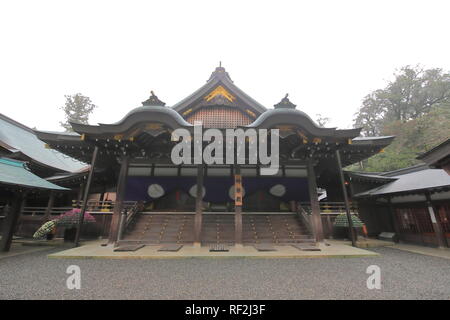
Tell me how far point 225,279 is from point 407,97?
112 feet

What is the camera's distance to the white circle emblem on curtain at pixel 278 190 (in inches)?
460

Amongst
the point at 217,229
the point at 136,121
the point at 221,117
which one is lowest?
the point at 217,229

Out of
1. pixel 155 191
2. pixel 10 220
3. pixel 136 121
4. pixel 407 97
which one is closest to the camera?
pixel 10 220

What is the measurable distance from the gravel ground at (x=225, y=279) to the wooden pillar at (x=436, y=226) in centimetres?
354

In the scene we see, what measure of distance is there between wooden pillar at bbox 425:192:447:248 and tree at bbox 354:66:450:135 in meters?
18.1

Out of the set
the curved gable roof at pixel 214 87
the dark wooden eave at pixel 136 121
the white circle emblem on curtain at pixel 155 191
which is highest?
the curved gable roof at pixel 214 87

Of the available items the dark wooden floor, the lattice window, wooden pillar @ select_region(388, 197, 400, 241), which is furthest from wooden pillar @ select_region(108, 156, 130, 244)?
wooden pillar @ select_region(388, 197, 400, 241)

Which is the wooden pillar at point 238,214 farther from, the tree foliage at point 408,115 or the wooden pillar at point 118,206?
the tree foliage at point 408,115

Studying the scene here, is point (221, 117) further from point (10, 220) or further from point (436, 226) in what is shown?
point (436, 226)

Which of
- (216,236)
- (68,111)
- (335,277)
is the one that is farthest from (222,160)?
(68,111)

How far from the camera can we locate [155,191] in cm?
1149

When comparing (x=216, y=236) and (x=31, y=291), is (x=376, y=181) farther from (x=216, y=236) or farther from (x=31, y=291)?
(x=31, y=291)

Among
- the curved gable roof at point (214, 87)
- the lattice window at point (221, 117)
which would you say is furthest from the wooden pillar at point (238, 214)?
the curved gable roof at point (214, 87)

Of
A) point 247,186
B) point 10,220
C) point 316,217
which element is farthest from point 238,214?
point 10,220
